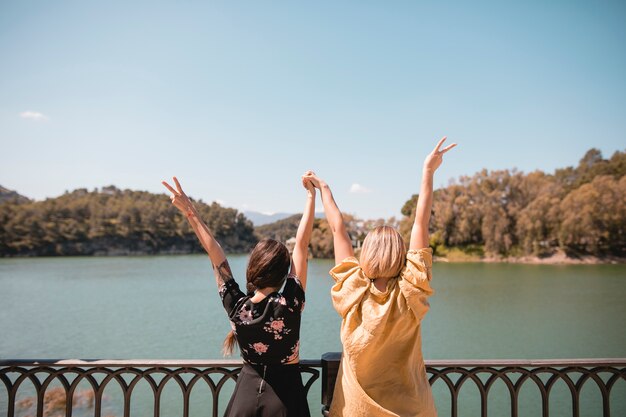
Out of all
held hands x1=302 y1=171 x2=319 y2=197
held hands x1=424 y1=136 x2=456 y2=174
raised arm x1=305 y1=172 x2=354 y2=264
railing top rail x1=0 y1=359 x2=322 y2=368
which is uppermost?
held hands x1=424 y1=136 x2=456 y2=174

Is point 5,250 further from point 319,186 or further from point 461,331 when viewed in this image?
point 319,186

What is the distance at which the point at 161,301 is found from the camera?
2605 cm

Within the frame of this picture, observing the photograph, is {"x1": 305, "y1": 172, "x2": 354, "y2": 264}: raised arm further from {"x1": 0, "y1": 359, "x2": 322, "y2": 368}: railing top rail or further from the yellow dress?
{"x1": 0, "y1": 359, "x2": 322, "y2": 368}: railing top rail

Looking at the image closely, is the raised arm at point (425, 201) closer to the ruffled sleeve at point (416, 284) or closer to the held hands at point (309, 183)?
the ruffled sleeve at point (416, 284)

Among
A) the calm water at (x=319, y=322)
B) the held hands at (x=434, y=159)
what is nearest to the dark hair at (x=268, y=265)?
the held hands at (x=434, y=159)

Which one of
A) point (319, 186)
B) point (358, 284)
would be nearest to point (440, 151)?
point (319, 186)

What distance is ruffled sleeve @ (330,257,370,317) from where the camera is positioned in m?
1.85

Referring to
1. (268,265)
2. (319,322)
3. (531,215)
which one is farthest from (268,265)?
(531,215)

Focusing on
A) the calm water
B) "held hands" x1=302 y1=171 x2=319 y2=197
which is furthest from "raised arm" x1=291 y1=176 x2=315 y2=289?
the calm water

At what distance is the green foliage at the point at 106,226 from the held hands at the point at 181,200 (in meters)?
106

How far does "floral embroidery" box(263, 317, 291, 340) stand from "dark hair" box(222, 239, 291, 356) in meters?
0.16

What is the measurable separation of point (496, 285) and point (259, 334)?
31653 millimetres

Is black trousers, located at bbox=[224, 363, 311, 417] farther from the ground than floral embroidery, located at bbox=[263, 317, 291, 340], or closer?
closer

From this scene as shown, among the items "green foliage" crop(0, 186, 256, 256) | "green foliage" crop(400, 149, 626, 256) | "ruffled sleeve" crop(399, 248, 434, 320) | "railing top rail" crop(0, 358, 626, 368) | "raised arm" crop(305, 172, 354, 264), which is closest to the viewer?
"ruffled sleeve" crop(399, 248, 434, 320)
